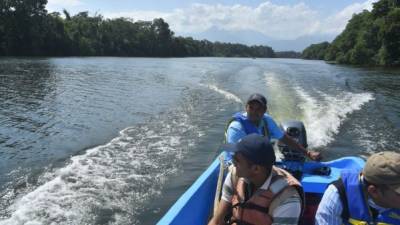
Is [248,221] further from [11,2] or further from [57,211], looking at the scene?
[11,2]

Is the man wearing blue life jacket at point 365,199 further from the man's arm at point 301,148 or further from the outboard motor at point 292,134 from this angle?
the outboard motor at point 292,134

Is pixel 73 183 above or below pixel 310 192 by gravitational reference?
below

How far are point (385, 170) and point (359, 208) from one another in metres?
0.36

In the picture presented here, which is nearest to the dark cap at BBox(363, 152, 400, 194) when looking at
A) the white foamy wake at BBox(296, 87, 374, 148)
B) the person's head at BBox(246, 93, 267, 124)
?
the person's head at BBox(246, 93, 267, 124)

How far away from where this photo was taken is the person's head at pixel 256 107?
4489 millimetres

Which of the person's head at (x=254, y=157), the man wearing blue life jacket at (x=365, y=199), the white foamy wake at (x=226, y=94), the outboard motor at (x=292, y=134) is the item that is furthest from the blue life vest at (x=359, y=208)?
the white foamy wake at (x=226, y=94)

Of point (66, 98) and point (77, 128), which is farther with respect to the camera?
point (66, 98)

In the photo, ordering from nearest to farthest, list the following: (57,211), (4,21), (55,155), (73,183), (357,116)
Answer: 1. (57,211)
2. (73,183)
3. (55,155)
4. (357,116)
5. (4,21)

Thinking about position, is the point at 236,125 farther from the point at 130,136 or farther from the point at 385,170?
the point at 130,136

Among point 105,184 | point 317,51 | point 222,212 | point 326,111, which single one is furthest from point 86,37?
point 222,212

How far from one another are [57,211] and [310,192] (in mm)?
3281

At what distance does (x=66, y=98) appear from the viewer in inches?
625

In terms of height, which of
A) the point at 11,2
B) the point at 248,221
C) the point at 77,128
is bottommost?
the point at 77,128

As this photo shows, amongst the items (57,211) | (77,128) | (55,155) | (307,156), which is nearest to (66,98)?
(77,128)
